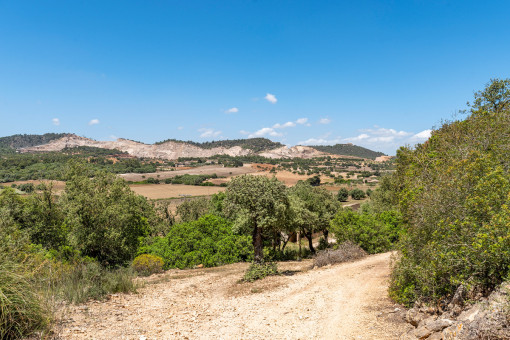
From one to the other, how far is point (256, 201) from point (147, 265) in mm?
9463

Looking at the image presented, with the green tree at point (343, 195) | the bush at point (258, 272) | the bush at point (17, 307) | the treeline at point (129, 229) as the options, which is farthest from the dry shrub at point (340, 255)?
the green tree at point (343, 195)

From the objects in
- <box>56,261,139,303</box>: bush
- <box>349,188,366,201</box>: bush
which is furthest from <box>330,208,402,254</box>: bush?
<box>349,188,366,201</box>: bush

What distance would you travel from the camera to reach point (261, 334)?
7.98 m

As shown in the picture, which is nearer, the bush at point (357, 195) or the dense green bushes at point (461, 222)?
the dense green bushes at point (461, 222)

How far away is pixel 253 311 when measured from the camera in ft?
32.8

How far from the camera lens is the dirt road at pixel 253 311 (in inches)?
305

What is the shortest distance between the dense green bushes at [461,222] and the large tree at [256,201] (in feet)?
20.8

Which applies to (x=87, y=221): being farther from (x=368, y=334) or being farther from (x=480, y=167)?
(x=480, y=167)

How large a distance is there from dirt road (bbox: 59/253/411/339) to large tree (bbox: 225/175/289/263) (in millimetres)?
2988

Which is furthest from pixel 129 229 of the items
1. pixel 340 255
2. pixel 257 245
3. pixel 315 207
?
pixel 315 207

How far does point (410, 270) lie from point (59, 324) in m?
9.75

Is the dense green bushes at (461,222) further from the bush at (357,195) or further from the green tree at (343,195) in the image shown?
the bush at (357,195)

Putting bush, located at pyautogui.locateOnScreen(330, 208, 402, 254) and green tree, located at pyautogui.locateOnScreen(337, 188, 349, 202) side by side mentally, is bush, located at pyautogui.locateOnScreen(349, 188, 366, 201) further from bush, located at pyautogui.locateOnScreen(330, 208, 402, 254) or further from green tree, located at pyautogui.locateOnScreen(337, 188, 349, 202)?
bush, located at pyautogui.locateOnScreen(330, 208, 402, 254)

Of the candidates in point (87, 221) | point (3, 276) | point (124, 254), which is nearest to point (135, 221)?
point (124, 254)
